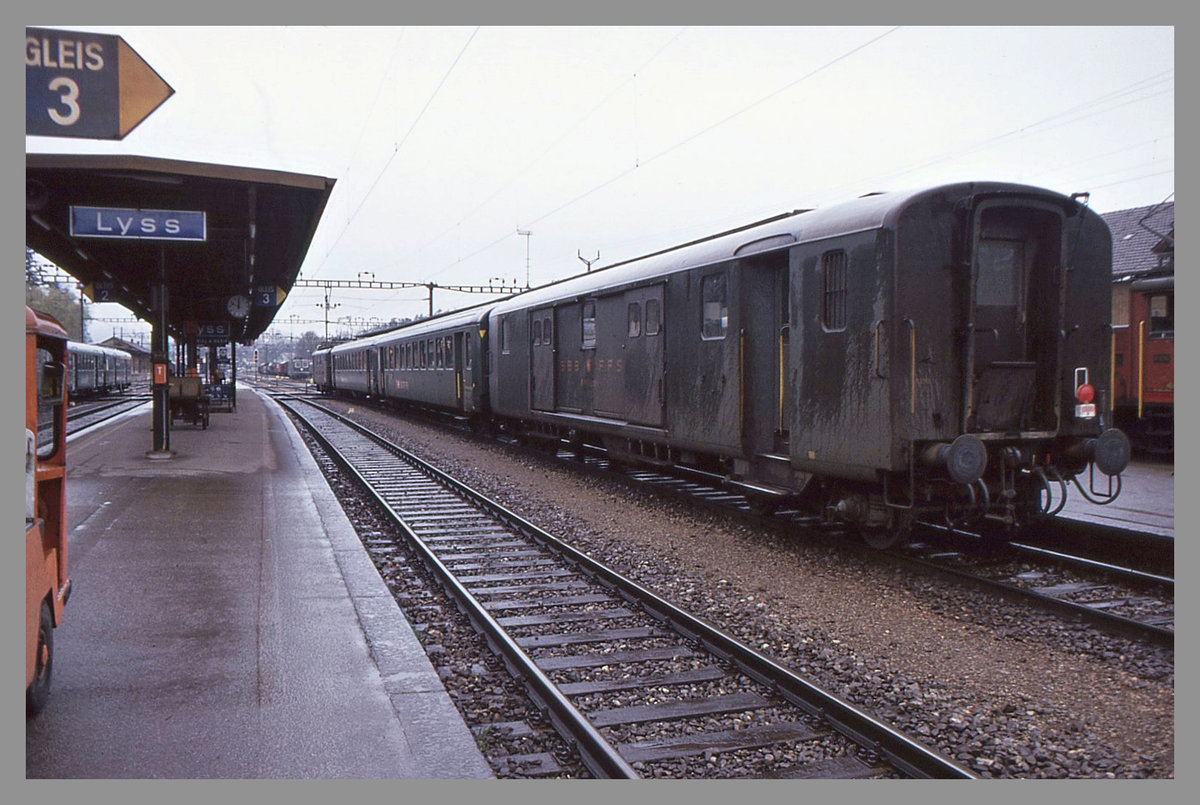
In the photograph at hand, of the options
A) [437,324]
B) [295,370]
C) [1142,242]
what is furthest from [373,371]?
[295,370]

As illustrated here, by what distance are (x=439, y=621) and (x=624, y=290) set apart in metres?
6.49

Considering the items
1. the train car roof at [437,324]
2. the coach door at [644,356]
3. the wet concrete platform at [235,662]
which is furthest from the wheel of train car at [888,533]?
the train car roof at [437,324]

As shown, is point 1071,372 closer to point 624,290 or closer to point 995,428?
point 995,428

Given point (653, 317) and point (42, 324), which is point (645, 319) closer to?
point (653, 317)

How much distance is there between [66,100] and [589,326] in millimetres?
9090

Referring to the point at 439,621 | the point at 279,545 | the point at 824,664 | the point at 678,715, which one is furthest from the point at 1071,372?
the point at 279,545

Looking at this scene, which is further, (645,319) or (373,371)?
(373,371)

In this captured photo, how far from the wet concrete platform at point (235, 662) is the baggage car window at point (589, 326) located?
15.3 feet

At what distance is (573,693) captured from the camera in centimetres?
512

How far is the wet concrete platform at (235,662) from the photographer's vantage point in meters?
4.10

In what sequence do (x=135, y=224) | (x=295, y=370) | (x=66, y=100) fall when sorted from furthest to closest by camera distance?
(x=295, y=370) → (x=135, y=224) → (x=66, y=100)

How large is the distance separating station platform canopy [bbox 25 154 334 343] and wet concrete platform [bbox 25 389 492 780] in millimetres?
3533

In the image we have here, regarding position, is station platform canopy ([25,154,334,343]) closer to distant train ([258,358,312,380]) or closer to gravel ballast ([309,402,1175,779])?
gravel ballast ([309,402,1175,779])

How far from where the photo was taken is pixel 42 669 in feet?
14.8
